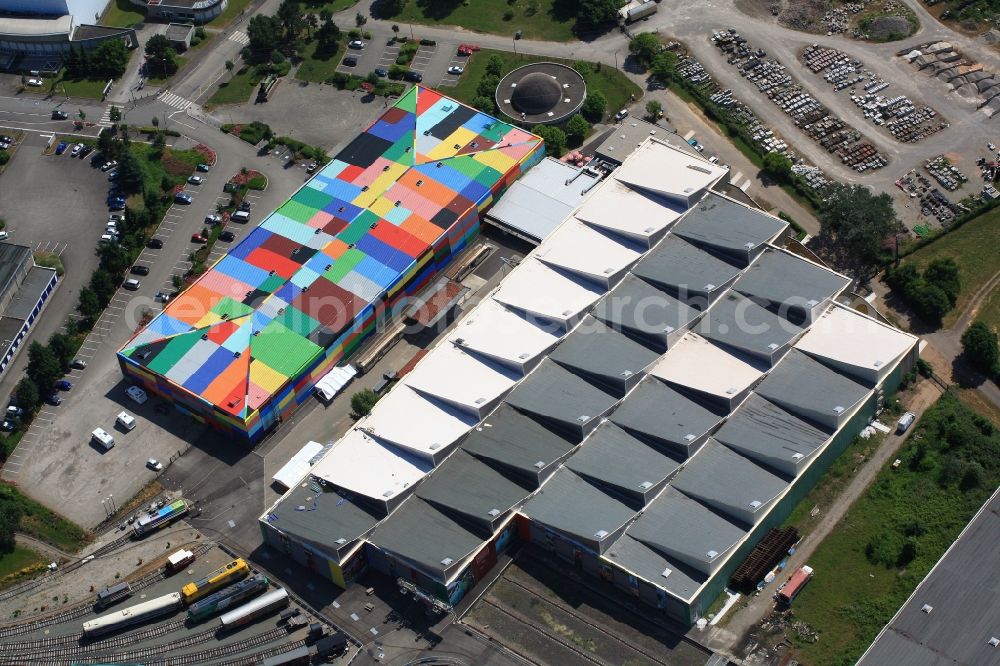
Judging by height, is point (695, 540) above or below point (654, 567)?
above

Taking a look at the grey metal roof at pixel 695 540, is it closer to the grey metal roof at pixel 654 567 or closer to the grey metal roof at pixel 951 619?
the grey metal roof at pixel 654 567

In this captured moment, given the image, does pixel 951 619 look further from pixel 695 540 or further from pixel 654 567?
pixel 654 567

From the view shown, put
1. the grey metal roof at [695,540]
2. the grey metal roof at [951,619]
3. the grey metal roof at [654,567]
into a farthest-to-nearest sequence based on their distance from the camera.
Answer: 1. the grey metal roof at [695,540]
2. the grey metal roof at [654,567]
3. the grey metal roof at [951,619]

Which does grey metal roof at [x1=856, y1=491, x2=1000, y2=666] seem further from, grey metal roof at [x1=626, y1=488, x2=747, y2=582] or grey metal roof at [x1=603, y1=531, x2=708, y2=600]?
grey metal roof at [x1=603, y1=531, x2=708, y2=600]

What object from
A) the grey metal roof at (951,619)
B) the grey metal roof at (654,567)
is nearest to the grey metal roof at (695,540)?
the grey metal roof at (654,567)

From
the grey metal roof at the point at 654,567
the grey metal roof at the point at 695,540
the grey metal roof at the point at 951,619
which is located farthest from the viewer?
the grey metal roof at the point at 695,540

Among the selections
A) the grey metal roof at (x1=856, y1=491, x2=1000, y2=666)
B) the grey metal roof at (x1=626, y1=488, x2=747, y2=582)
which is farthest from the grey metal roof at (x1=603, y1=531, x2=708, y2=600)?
the grey metal roof at (x1=856, y1=491, x2=1000, y2=666)

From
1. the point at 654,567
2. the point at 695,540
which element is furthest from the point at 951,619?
the point at 654,567
